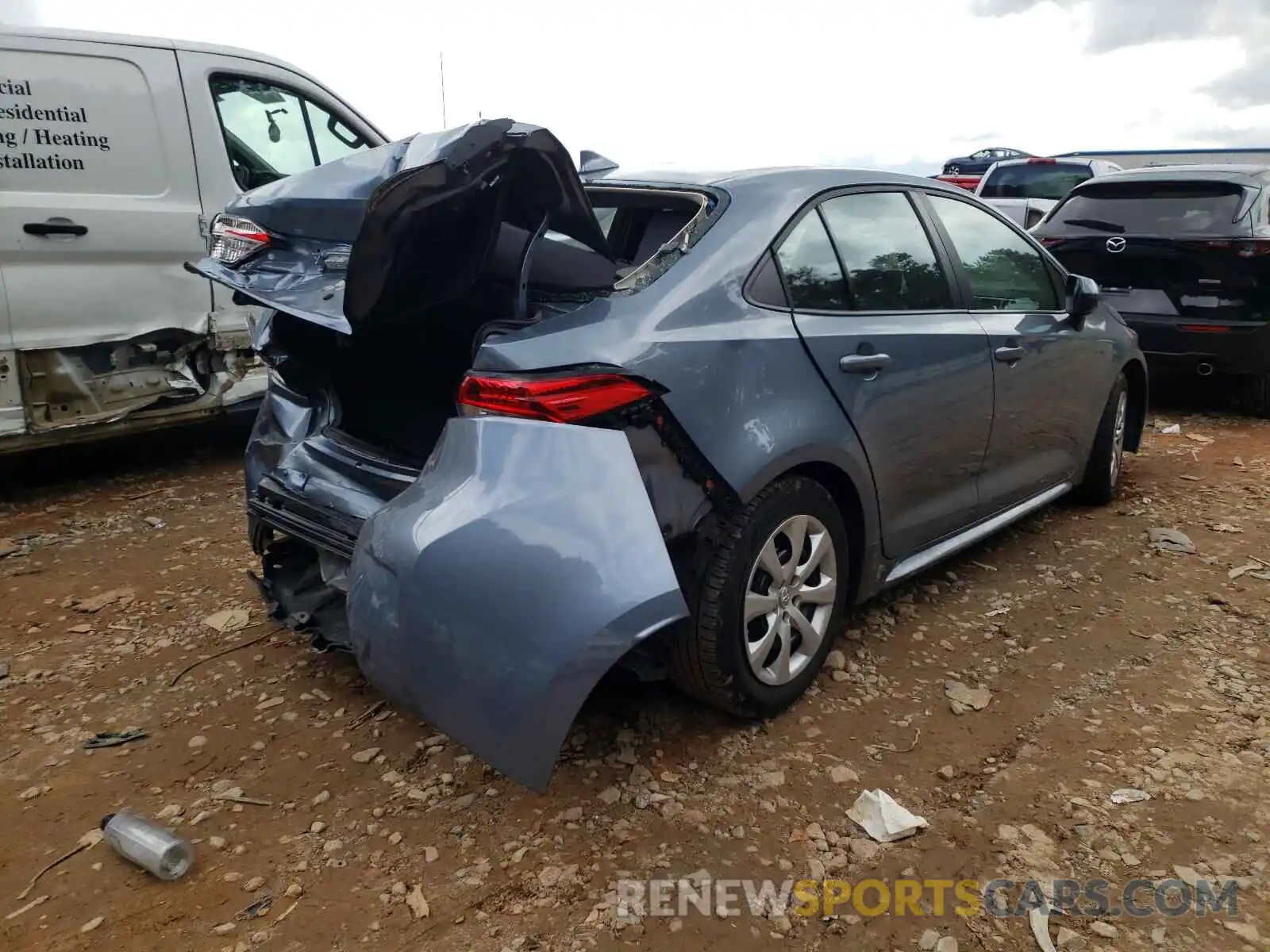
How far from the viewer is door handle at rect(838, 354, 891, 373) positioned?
108 inches

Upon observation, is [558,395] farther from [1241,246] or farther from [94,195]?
[1241,246]

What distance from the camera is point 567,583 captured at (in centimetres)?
202

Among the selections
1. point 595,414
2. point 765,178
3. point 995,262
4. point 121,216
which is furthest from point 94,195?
point 995,262

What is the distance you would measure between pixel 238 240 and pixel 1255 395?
6.60 metres

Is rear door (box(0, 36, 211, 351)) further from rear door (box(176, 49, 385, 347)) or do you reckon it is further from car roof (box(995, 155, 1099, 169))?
car roof (box(995, 155, 1099, 169))

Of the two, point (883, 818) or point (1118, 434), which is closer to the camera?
point (883, 818)

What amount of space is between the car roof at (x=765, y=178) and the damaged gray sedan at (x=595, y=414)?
0.6 inches

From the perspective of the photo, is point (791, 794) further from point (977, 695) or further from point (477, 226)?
point (477, 226)

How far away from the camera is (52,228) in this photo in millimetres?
4367

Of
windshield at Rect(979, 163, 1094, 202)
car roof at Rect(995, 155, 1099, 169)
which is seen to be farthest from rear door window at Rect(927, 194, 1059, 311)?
car roof at Rect(995, 155, 1099, 169)

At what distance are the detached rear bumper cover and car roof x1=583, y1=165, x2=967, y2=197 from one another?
1.07 meters

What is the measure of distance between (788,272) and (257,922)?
2115mm

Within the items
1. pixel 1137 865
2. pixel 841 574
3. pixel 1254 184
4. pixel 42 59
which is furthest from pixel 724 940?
pixel 1254 184

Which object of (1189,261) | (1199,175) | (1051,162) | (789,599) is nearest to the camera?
(789,599)
